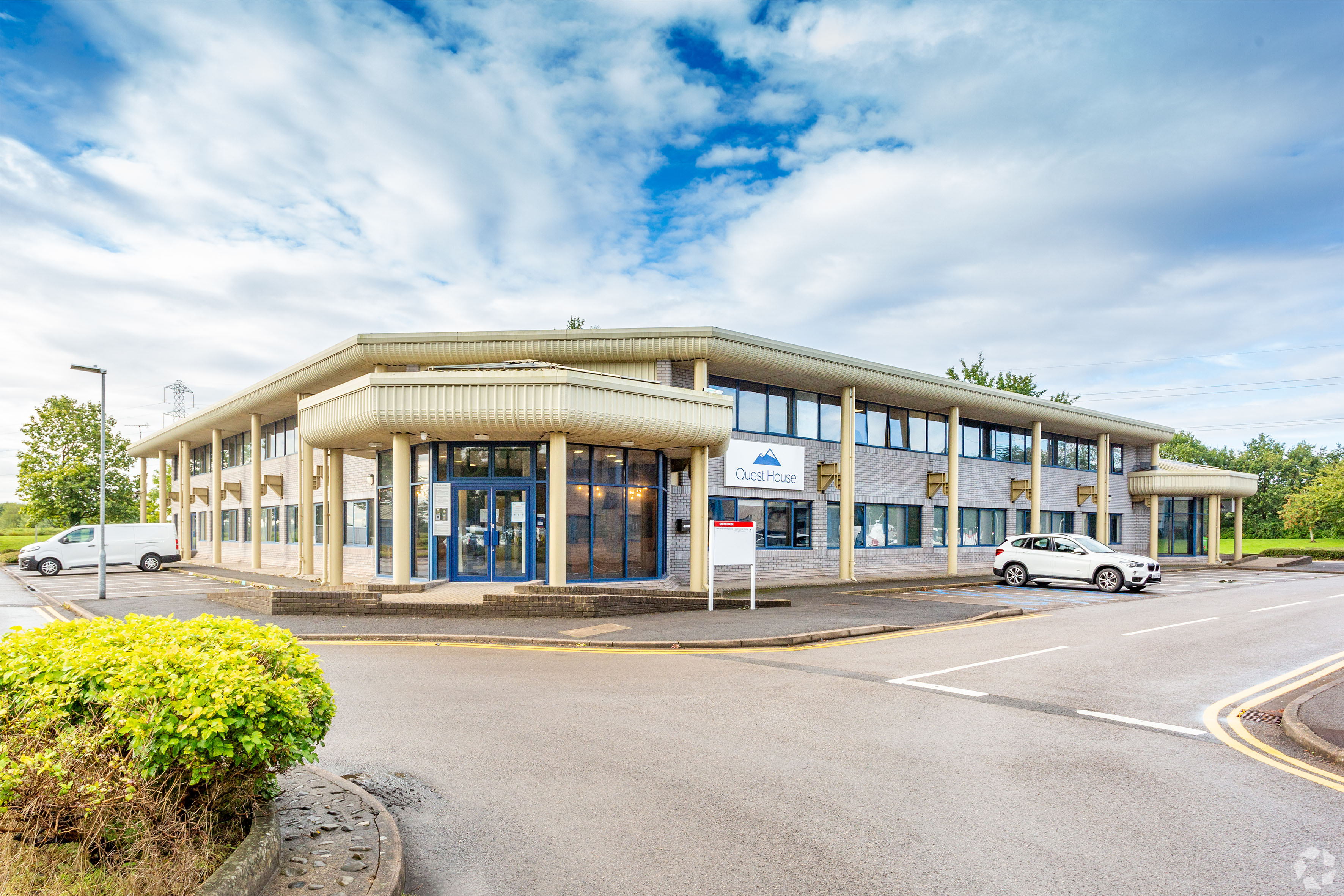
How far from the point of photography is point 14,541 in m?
71.1

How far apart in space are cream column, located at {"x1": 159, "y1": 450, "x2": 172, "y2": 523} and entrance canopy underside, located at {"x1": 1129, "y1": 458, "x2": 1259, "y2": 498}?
51.0 m

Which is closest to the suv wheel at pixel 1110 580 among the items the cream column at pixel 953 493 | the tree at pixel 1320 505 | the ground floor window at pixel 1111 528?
the cream column at pixel 953 493

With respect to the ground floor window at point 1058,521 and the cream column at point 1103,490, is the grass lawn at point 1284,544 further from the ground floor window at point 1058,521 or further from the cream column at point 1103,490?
the ground floor window at point 1058,521

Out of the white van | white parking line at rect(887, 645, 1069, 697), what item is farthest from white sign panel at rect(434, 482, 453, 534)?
the white van

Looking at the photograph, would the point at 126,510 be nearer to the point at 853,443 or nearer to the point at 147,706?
the point at 853,443

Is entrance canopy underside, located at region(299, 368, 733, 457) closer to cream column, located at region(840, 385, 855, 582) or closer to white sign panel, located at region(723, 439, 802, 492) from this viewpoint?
white sign panel, located at region(723, 439, 802, 492)

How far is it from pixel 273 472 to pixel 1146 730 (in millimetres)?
32110

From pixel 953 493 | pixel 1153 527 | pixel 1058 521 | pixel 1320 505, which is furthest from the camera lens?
pixel 1320 505

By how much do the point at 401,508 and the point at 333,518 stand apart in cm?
322

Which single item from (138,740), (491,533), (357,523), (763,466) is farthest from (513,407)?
(138,740)

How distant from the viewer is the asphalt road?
4.57 m

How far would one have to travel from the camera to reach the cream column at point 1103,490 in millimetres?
37531

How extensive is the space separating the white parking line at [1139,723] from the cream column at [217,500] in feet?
119

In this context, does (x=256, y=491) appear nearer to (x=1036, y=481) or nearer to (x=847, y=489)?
(x=847, y=489)
